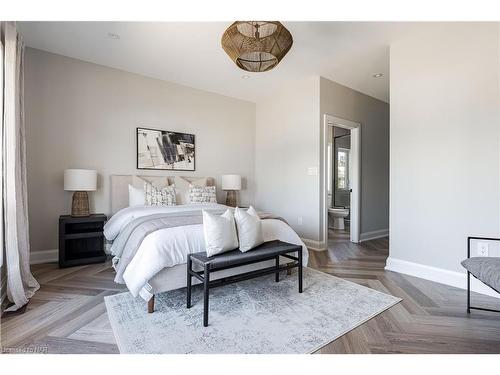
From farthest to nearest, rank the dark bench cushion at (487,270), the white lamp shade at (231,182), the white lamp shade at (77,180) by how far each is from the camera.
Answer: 1. the white lamp shade at (231,182)
2. the white lamp shade at (77,180)
3. the dark bench cushion at (487,270)

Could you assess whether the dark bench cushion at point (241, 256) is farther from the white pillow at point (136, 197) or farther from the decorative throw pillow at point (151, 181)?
the decorative throw pillow at point (151, 181)

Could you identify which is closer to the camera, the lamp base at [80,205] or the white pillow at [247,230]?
the white pillow at [247,230]

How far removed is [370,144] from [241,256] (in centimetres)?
383

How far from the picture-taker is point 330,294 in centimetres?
242

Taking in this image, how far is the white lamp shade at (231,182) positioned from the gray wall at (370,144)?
74.6 inches

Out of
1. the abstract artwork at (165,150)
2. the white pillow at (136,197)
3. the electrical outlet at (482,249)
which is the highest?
the abstract artwork at (165,150)

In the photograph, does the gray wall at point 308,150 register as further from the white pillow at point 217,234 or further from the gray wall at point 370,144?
the white pillow at point 217,234

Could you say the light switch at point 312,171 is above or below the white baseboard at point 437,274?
above

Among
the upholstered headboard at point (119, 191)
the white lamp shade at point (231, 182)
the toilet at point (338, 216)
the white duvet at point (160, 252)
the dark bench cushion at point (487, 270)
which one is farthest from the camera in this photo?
the toilet at point (338, 216)

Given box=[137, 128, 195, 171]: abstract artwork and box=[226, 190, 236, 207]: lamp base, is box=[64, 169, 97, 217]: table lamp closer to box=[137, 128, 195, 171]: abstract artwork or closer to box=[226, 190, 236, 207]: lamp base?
box=[137, 128, 195, 171]: abstract artwork

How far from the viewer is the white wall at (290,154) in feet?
13.6

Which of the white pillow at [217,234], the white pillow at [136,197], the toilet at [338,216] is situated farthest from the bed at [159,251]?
the toilet at [338,216]

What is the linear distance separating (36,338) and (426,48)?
426cm
